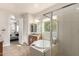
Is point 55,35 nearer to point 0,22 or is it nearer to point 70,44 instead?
point 70,44

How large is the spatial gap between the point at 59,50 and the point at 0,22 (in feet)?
4.32

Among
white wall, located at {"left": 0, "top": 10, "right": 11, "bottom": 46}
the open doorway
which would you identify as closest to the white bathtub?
the open doorway

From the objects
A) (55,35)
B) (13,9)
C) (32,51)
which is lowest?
(32,51)

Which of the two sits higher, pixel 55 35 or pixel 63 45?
pixel 55 35

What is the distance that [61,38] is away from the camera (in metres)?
2.02

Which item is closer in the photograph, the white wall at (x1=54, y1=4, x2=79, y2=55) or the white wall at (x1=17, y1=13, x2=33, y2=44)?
the white wall at (x1=54, y1=4, x2=79, y2=55)

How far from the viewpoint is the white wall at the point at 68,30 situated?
1800 mm

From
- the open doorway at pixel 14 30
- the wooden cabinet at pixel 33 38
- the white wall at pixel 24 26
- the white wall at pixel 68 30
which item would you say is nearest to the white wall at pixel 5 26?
the open doorway at pixel 14 30

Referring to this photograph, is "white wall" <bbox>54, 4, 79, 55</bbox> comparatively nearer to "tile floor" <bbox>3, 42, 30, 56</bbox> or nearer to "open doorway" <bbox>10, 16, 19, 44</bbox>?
"tile floor" <bbox>3, 42, 30, 56</bbox>

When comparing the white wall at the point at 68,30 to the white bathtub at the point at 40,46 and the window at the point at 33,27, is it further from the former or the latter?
the window at the point at 33,27

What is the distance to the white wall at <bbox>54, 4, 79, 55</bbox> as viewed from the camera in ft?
5.90

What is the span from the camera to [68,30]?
1.92 m

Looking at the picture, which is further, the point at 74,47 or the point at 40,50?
the point at 40,50

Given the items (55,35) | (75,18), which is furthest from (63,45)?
(75,18)
